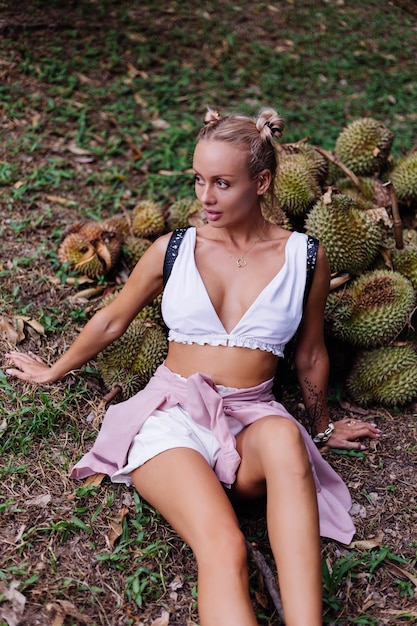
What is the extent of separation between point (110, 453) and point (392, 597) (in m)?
1.16

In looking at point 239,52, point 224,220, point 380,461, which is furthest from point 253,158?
point 239,52

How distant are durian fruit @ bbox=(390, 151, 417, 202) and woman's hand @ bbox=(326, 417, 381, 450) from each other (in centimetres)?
132

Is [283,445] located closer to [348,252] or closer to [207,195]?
[207,195]

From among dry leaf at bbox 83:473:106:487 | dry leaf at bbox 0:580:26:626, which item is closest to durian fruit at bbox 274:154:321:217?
dry leaf at bbox 83:473:106:487

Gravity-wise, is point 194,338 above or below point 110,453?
above

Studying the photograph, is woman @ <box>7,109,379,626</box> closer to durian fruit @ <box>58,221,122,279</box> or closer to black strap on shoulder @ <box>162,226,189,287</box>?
black strap on shoulder @ <box>162,226,189,287</box>

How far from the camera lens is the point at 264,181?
8.59ft

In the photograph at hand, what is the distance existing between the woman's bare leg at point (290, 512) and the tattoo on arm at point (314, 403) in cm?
55

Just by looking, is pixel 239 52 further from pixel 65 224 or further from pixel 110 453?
pixel 110 453

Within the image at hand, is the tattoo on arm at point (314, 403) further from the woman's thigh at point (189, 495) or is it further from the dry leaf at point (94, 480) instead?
the dry leaf at point (94, 480)

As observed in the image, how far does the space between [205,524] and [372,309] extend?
1.47 m

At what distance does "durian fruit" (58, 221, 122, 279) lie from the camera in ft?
11.7

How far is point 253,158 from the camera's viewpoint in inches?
99.0

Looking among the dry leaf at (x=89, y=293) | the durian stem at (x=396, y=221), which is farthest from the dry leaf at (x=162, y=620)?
the durian stem at (x=396, y=221)
